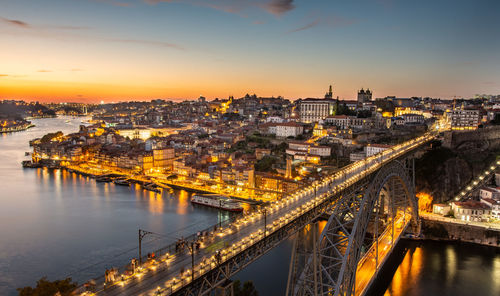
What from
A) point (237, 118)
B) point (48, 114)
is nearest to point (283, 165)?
point (237, 118)

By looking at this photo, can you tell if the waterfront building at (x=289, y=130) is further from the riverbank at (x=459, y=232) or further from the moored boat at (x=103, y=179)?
the riverbank at (x=459, y=232)

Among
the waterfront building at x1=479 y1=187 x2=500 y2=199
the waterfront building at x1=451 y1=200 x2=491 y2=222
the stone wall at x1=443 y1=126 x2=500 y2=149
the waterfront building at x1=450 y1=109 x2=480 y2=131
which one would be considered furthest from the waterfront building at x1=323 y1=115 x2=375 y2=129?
Answer: the waterfront building at x1=451 y1=200 x2=491 y2=222

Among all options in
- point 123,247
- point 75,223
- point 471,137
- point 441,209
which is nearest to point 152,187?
point 75,223

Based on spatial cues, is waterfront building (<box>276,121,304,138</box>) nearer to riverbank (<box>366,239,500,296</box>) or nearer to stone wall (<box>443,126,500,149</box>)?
stone wall (<box>443,126,500,149</box>)

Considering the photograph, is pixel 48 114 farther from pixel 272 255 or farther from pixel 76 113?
pixel 272 255

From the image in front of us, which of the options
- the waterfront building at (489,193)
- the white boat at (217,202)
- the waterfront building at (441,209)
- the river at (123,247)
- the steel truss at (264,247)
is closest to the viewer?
the steel truss at (264,247)

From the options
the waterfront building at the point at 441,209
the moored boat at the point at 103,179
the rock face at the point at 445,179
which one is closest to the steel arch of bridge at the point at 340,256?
the waterfront building at the point at 441,209
